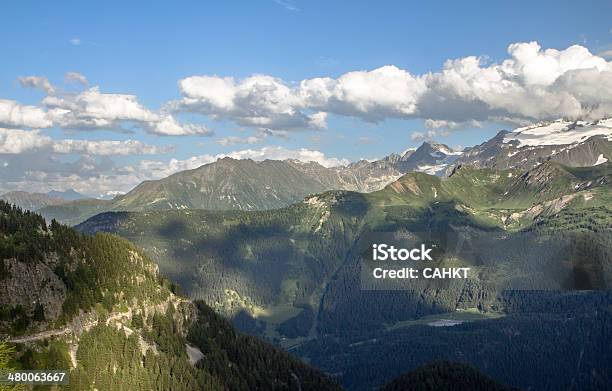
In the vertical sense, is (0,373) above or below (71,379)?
above

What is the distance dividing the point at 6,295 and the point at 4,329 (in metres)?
14.0

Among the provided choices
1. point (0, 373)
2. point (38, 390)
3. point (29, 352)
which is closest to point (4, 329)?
point (29, 352)

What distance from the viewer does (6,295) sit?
19888 cm

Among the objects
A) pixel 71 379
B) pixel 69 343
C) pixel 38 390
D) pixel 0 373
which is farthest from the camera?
pixel 69 343

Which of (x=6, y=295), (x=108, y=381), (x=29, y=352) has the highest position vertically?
(x=6, y=295)

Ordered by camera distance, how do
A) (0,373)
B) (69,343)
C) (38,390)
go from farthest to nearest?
(69,343), (38,390), (0,373)

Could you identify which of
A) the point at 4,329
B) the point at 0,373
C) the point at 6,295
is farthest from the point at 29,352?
the point at 0,373

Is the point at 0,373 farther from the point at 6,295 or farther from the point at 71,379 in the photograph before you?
the point at 6,295

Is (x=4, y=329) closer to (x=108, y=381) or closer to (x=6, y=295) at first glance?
(x=6, y=295)

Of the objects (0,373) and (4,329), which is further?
(4,329)

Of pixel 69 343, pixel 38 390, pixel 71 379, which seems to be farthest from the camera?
pixel 69 343

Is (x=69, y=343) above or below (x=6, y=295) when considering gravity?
below

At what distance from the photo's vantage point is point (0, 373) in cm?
7325

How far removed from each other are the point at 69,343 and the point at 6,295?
2616cm
